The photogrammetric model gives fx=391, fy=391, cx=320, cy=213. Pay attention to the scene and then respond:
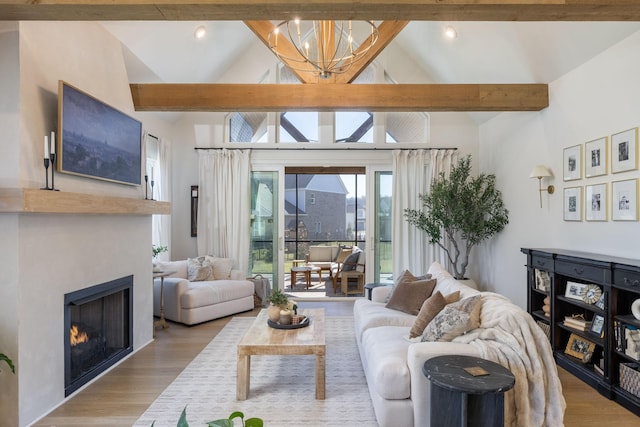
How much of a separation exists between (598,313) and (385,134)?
161 inches

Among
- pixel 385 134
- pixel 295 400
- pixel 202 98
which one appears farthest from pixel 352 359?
pixel 385 134

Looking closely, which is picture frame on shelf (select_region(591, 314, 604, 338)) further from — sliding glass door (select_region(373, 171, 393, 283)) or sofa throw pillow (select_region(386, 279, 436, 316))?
sliding glass door (select_region(373, 171, 393, 283))

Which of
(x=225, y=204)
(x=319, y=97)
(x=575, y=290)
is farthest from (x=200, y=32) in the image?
(x=575, y=290)

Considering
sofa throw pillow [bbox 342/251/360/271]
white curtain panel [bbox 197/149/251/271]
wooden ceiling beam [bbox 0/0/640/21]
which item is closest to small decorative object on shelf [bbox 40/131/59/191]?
wooden ceiling beam [bbox 0/0/640/21]

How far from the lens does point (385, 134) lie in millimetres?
6480

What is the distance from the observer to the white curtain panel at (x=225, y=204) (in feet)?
20.7

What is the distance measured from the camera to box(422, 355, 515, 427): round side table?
78.2 inches

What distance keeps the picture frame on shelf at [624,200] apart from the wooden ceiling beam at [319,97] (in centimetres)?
157

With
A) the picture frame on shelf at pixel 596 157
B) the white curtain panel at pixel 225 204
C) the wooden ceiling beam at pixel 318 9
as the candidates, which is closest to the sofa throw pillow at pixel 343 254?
the white curtain panel at pixel 225 204

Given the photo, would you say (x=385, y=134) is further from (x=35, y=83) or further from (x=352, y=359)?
(x=35, y=83)

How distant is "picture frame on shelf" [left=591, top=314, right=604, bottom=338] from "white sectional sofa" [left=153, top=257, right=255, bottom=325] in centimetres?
419

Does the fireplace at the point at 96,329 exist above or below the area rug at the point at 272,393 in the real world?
above

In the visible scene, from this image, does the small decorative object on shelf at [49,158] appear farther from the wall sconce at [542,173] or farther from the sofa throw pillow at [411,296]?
the wall sconce at [542,173]

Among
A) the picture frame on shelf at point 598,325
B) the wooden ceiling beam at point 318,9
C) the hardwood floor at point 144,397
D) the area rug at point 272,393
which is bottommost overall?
the hardwood floor at point 144,397
